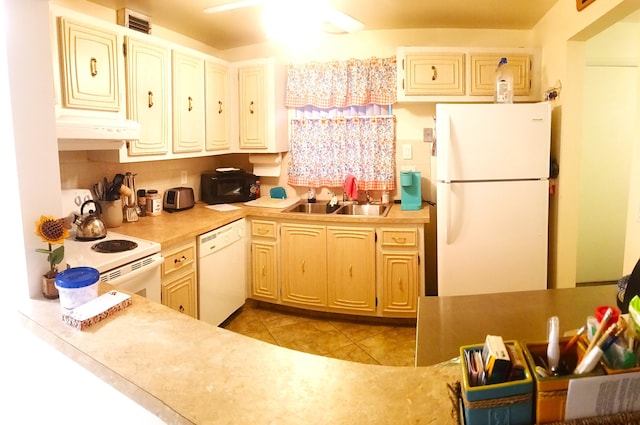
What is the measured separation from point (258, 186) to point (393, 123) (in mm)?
1382

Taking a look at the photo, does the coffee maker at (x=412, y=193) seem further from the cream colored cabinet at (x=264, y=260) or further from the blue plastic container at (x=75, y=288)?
the blue plastic container at (x=75, y=288)

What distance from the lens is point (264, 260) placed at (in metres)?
→ 3.46

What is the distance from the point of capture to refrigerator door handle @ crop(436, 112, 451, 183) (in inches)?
108

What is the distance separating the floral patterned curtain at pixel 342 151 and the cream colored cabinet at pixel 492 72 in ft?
2.40

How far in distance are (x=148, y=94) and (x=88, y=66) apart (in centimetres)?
48

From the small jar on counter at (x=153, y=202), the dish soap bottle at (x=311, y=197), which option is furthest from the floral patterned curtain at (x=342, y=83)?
the small jar on counter at (x=153, y=202)

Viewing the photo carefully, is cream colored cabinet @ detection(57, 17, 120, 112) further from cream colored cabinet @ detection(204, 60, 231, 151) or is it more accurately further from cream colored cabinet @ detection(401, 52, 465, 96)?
cream colored cabinet @ detection(401, 52, 465, 96)

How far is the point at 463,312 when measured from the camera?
1411mm

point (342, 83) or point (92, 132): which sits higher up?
point (342, 83)

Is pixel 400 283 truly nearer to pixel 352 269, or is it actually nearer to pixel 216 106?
pixel 352 269

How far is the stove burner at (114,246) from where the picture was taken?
2186 millimetres

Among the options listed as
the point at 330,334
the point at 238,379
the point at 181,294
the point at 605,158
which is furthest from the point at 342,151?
the point at 238,379

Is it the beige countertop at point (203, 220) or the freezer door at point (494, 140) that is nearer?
the beige countertop at point (203, 220)

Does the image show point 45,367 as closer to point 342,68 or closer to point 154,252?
point 154,252
